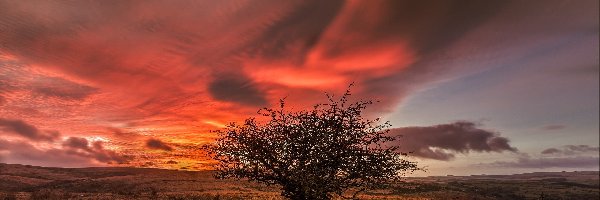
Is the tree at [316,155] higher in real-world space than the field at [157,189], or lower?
higher

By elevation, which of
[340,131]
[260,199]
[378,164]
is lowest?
[260,199]

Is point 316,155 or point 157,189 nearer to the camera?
point 316,155

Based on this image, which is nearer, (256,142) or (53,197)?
(256,142)

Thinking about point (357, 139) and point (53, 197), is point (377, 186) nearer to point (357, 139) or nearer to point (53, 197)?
point (357, 139)

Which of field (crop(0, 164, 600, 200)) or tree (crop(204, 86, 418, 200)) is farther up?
tree (crop(204, 86, 418, 200))

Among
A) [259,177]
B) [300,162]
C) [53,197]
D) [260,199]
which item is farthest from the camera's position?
[260,199]

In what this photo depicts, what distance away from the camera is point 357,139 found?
22938 millimetres

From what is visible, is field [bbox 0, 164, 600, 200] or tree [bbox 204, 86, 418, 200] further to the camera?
field [bbox 0, 164, 600, 200]

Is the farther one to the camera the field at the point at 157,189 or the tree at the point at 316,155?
the field at the point at 157,189

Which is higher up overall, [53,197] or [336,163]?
[336,163]

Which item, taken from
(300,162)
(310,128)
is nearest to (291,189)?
(300,162)

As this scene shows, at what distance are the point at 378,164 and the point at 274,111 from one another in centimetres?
605

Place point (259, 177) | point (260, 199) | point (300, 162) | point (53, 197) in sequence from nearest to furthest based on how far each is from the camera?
1. point (300, 162)
2. point (259, 177)
3. point (53, 197)
4. point (260, 199)

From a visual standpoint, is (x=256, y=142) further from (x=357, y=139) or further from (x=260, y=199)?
(x=260, y=199)
